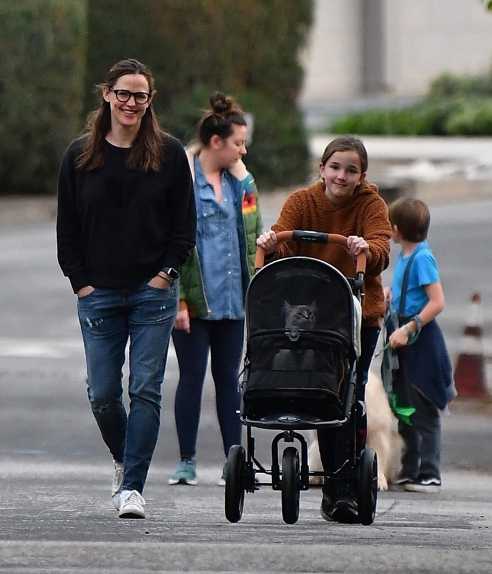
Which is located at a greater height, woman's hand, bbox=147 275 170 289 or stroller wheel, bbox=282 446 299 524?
woman's hand, bbox=147 275 170 289

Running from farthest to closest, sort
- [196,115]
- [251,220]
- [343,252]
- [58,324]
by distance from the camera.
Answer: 1. [196,115]
2. [58,324]
3. [251,220]
4. [343,252]

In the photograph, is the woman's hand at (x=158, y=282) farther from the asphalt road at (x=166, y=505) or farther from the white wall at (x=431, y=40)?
the white wall at (x=431, y=40)

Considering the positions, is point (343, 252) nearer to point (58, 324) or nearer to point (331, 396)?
point (331, 396)

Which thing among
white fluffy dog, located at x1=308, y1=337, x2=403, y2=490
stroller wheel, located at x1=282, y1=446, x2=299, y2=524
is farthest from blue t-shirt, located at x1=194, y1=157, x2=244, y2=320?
stroller wheel, located at x1=282, y1=446, x2=299, y2=524

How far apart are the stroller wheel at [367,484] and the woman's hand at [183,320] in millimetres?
1666

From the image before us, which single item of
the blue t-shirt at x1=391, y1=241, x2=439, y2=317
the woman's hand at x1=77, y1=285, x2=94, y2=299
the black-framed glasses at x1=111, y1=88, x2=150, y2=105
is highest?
the black-framed glasses at x1=111, y1=88, x2=150, y2=105

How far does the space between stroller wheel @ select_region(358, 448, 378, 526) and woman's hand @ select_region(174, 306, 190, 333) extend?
1666mm

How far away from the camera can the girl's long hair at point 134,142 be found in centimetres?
711

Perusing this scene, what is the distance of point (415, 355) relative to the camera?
8805 mm

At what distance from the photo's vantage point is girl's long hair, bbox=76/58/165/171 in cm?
711

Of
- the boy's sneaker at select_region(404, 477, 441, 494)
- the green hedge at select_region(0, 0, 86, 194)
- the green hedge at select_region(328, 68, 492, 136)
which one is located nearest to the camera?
the boy's sneaker at select_region(404, 477, 441, 494)

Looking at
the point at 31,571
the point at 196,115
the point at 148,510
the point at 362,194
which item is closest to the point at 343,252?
the point at 362,194

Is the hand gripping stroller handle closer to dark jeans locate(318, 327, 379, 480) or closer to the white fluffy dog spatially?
dark jeans locate(318, 327, 379, 480)

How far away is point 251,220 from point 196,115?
1613 centimetres
